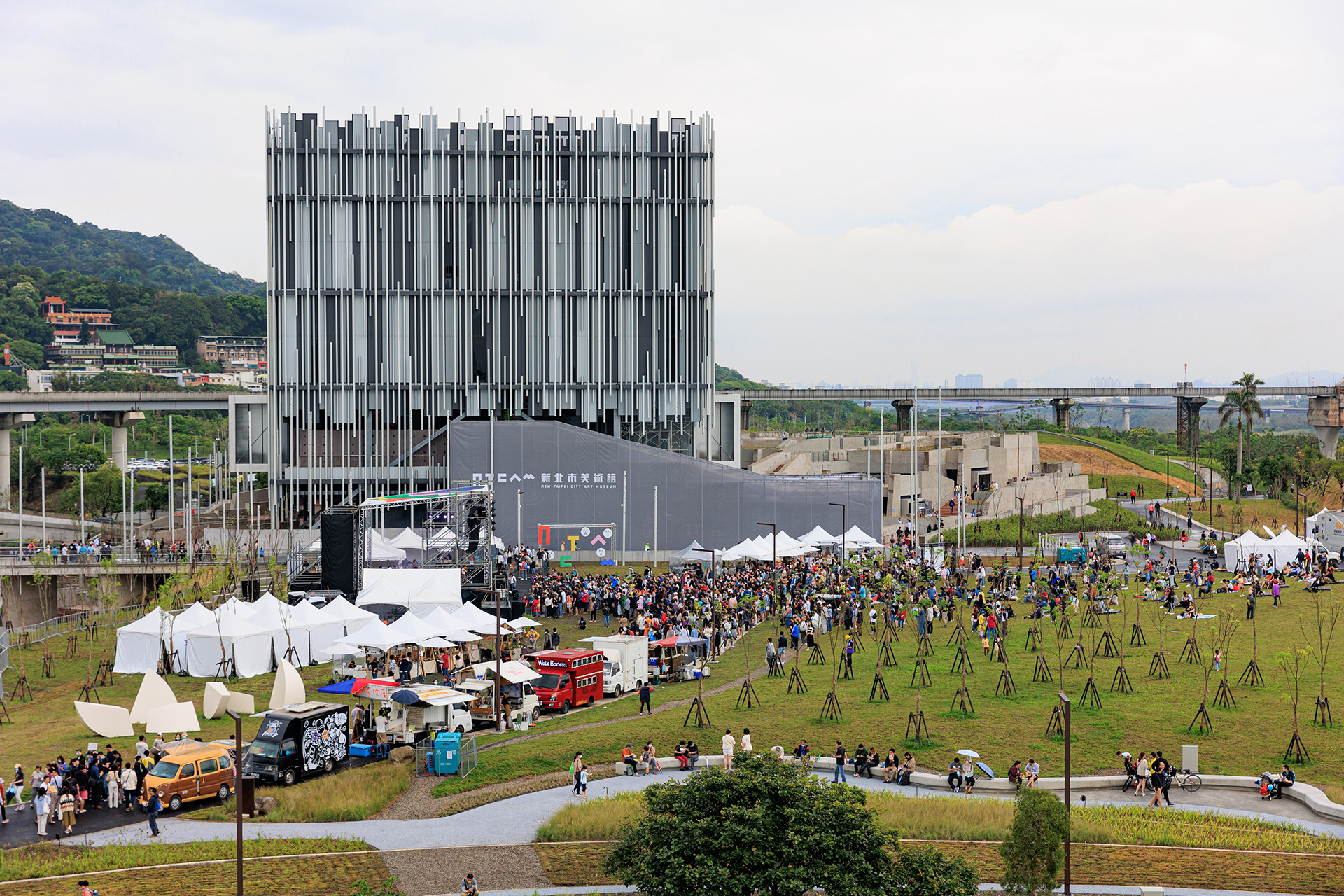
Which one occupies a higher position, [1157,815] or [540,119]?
[540,119]

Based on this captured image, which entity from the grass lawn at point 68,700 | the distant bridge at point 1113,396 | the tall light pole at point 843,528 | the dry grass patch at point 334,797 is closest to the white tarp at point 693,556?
the tall light pole at point 843,528

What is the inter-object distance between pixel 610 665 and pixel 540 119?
1906 inches

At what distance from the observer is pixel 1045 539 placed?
64.9 m

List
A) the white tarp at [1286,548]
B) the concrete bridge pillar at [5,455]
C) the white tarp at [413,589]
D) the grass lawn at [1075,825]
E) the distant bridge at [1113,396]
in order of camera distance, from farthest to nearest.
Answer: the distant bridge at [1113,396] < the concrete bridge pillar at [5,455] < the white tarp at [1286,548] < the white tarp at [413,589] < the grass lawn at [1075,825]

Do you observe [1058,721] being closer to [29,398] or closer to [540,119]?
[540,119]

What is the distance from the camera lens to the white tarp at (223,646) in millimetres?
35938

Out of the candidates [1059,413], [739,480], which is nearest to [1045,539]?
[739,480]

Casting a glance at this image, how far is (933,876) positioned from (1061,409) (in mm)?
114291

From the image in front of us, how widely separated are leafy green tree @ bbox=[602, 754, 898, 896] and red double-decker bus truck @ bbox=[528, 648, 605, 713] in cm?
1402

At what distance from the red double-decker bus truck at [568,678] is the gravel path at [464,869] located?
1066cm

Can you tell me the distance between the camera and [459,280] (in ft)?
238

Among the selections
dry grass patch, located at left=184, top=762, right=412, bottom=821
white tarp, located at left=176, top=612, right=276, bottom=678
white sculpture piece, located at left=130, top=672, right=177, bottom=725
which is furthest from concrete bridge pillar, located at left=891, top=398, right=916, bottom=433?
dry grass patch, located at left=184, top=762, right=412, bottom=821

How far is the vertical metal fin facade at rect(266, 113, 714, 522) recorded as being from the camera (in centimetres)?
7131

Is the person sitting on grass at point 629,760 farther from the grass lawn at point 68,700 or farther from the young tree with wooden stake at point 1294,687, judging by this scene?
the young tree with wooden stake at point 1294,687
